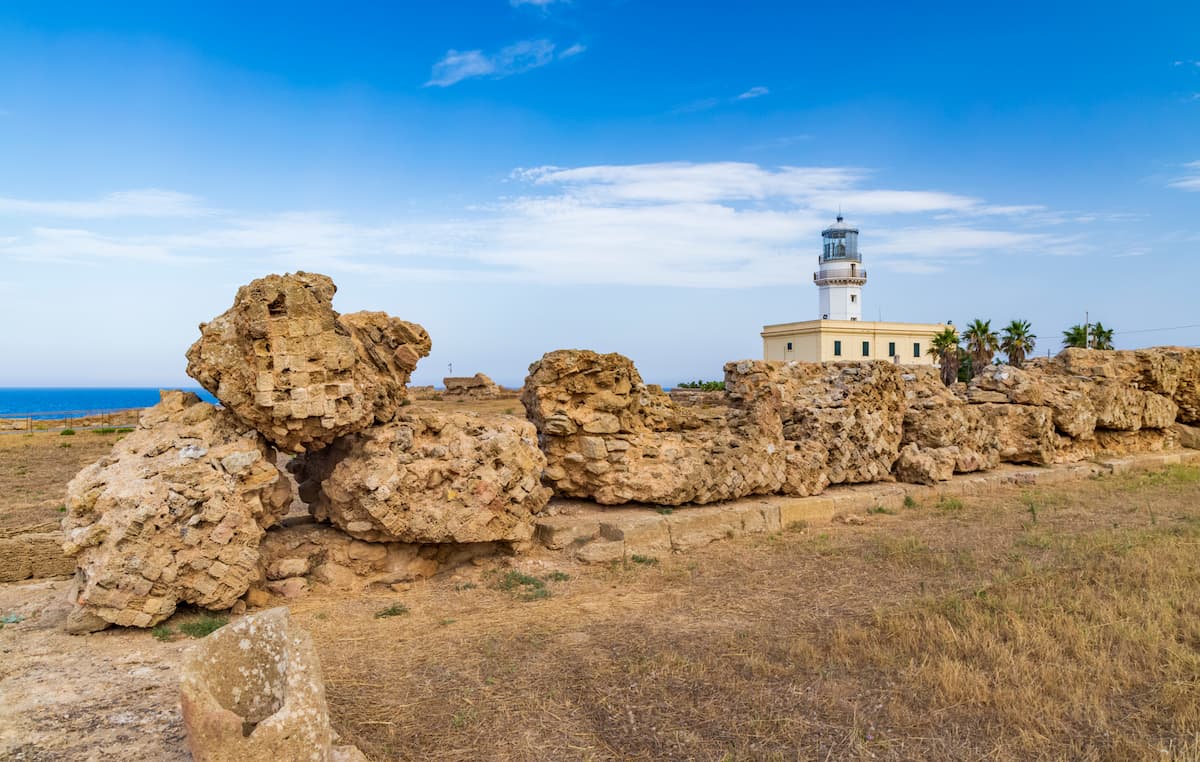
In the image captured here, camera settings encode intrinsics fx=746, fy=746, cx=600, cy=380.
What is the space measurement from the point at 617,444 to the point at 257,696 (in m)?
6.22

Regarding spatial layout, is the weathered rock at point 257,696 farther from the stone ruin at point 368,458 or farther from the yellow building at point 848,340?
the yellow building at point 848,340

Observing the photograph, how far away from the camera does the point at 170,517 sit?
6328 millimetres

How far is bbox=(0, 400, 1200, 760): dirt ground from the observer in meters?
4.28

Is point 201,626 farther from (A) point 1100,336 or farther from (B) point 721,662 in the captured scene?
(A) point 1100,336

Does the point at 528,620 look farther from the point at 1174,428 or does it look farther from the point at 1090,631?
the point at 1174,428

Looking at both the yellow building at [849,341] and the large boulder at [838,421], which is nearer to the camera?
the large boulder at [838,421]

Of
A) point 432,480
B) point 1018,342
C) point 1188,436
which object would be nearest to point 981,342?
point 1018,342

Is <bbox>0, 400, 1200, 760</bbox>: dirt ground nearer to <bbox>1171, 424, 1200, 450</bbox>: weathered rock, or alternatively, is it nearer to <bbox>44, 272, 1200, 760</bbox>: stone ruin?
<bbox>44, 272, 1200, 760</bbox>: stone ruin

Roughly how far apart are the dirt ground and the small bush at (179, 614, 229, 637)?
0.15 m

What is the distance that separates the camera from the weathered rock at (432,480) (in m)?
7.57

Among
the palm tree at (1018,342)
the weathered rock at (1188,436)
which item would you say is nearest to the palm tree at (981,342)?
the palm tree at (1018,342)

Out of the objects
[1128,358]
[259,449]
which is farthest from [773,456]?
[1128,358]

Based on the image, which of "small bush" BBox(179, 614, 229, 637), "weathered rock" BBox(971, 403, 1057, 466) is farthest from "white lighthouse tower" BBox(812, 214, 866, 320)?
"small bush" BBox(179, 614, 229, 637)

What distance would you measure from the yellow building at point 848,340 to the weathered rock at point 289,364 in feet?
138
